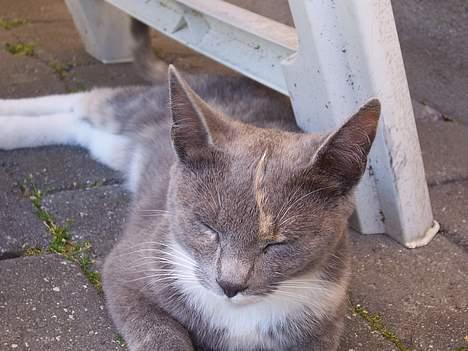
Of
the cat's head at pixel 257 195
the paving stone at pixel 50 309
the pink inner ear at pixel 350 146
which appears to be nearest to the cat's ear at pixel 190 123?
the cat's head at pixel 257 195

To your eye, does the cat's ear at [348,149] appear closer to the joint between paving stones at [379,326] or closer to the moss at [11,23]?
the joint between paving stones at [379,326]

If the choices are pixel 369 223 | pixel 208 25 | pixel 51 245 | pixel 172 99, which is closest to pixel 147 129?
pixel 208 25

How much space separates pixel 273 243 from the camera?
1.55 meters

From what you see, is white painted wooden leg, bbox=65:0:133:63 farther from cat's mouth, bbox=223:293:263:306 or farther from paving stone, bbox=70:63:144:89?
cat's mouth, bbox=223:293:263:306

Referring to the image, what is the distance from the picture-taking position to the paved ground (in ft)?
6.10

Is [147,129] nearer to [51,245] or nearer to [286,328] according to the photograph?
[51,245]

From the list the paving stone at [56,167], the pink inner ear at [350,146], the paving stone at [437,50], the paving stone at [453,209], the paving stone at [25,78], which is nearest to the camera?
the pink inner ear at [350,146]

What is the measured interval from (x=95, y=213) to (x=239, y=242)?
95 centimetres

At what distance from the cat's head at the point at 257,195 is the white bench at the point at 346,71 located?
477 millimetres

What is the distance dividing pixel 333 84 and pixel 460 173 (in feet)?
2.83

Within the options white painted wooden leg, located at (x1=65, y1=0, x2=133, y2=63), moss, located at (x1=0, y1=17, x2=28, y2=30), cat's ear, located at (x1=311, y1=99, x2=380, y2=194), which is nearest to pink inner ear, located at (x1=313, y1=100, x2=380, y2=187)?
cat's ear, located at (x1=311, y1=99, x2=380, y2=194)

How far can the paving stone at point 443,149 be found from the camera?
274 cm

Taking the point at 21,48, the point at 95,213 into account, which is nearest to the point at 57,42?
the point at 21,48

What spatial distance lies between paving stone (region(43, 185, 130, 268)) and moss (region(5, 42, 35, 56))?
135cm
